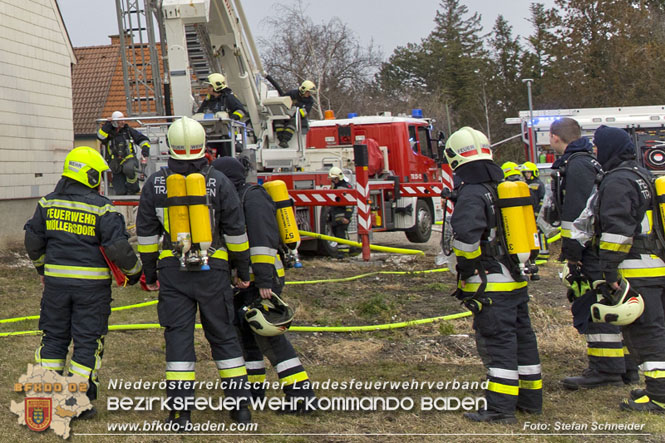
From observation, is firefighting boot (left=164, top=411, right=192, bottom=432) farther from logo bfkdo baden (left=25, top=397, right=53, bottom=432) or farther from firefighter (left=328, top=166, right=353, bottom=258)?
firefighter (left=328, top=166, right=353, bottom=258)

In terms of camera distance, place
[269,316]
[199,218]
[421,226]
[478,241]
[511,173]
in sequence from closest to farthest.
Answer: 1. [199,218]
2. [478,241]
3. [269,316]
4. [511,173]
5. [421,226]

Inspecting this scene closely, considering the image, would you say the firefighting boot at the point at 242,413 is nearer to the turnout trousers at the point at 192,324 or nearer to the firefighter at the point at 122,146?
the turnout trousers at the point at 192,324

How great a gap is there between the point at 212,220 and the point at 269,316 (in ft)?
2.53

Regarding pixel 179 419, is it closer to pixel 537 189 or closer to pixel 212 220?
pixel 212 220

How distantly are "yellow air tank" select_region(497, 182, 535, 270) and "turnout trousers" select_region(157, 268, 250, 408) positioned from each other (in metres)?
1.80

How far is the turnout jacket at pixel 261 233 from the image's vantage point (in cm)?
502

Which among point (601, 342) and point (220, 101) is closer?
point (601, 342)

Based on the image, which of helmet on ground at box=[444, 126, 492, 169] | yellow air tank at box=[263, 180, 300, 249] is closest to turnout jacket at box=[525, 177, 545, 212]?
helmet on ground at box=[444, 126, 492, 169]

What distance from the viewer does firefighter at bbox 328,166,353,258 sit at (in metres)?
13.5

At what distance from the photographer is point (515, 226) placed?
4910 mm

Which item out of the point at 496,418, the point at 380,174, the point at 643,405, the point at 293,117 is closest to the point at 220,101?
the point at 293,117

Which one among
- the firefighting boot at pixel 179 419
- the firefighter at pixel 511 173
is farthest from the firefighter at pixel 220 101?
the firefighting boot at pixel 179 419

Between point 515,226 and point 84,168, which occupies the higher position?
point 84,168

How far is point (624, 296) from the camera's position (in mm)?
4992
